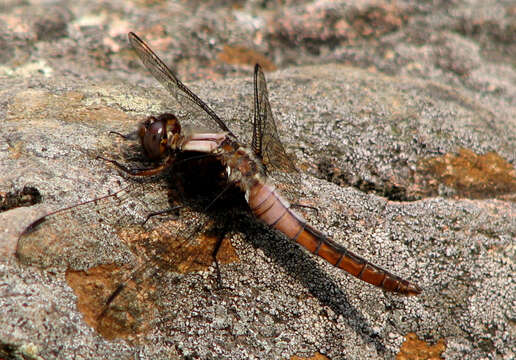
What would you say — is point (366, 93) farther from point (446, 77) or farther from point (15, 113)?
point (15, 113)

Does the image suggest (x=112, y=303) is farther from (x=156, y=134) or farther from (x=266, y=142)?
(x=266, y=142)

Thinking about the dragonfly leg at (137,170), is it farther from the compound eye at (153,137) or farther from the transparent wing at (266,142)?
the transparent wing at (266,142)

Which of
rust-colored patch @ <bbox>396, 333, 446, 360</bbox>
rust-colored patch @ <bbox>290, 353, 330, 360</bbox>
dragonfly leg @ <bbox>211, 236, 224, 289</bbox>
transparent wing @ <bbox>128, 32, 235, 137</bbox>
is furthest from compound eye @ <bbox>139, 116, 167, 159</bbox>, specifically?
rust-colored patch @ <bbox>396, 333, 446, 360</bbox>

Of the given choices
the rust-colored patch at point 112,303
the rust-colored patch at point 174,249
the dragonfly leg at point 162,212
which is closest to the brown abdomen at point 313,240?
the rust-colored patch at point 174,249

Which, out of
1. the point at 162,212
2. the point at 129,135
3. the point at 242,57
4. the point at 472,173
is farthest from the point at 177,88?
the point at 472,173

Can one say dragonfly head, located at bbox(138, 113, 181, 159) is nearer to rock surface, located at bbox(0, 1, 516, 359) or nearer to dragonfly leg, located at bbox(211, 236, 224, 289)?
rock surface, located at bbox(0, 1, 516, 359)
